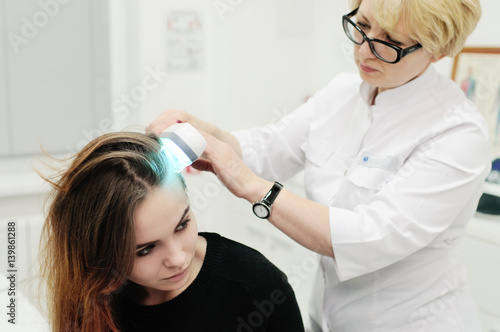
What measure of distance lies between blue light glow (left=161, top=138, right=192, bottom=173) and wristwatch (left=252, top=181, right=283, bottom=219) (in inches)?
8.0

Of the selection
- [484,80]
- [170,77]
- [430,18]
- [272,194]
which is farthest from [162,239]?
[484,80]

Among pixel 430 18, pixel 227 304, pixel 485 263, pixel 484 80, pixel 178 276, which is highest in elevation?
pixel 430 18

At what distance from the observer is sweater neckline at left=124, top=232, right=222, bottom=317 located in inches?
45.5

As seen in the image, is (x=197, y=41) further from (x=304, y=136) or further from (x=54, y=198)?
(x=54, y=198)

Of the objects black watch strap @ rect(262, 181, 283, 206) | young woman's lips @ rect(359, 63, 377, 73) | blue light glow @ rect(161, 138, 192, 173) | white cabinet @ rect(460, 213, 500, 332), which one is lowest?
white cabinet @ rect(460, 213, 500, 332)

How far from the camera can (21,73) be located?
2469 millimetres

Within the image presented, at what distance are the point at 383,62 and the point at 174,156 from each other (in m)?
0.58

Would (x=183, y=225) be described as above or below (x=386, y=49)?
Answer: below

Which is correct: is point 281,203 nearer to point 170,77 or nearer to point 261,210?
point 261,210

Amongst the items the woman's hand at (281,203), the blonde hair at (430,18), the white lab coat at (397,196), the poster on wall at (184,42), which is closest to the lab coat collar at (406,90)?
the white lab coat at (397,196)

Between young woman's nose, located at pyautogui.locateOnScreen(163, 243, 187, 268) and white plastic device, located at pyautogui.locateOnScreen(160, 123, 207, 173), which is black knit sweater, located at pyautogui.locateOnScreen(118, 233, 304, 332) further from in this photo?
white plastic device, located at pyautogui.locateOnScreen(160, 123, 207, 173)

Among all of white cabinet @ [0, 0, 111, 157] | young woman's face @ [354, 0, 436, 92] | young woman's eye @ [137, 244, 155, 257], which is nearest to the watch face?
young woman's eye @ [137, 244, 155, 257]

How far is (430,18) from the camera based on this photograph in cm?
111

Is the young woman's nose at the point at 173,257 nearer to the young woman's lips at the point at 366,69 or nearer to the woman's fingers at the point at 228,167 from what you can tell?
the woman's fingers at the point at 228,167
